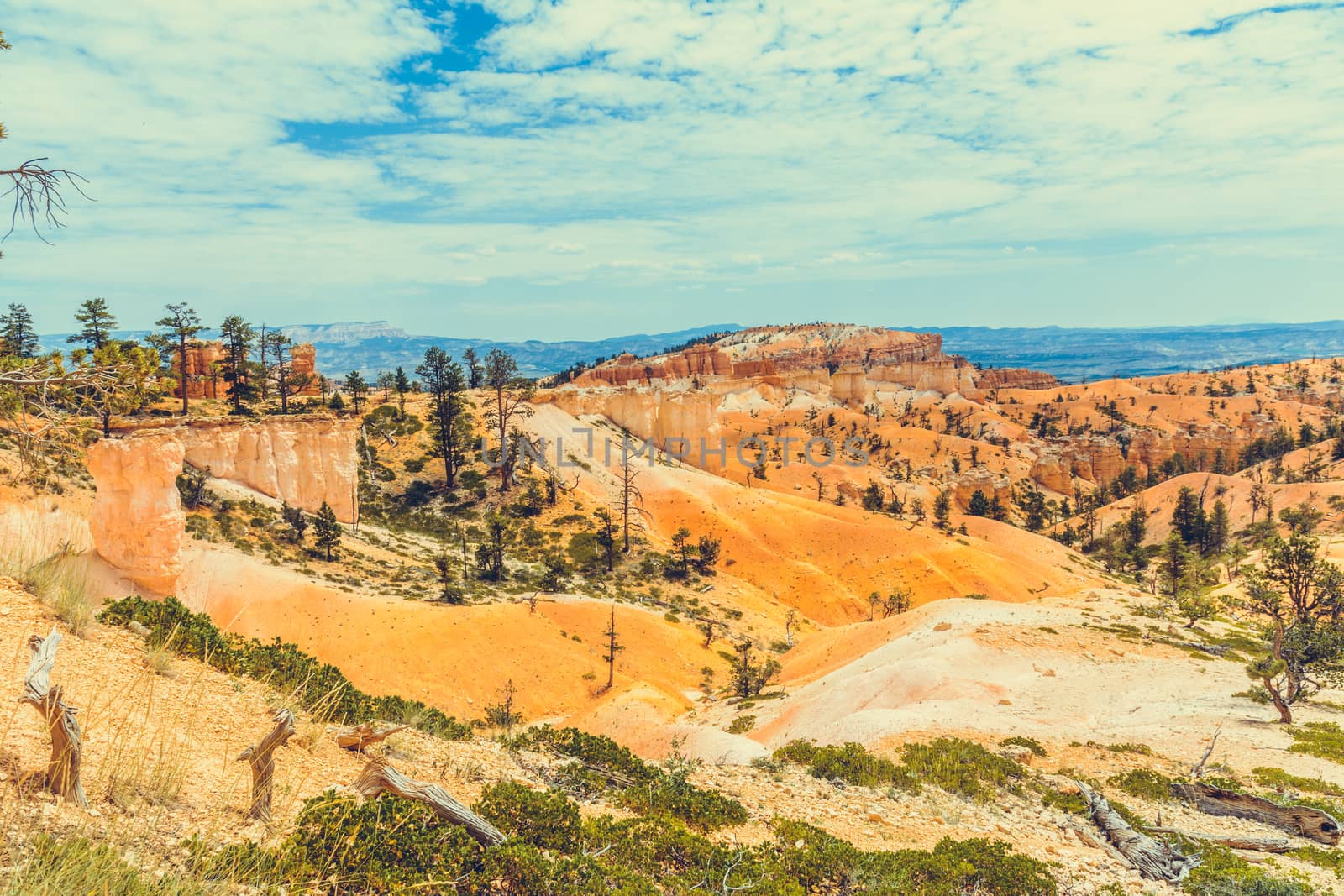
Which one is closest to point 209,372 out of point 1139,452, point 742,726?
point 742,726

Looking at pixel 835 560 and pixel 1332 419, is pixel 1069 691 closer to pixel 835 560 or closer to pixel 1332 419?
pixel 835 560

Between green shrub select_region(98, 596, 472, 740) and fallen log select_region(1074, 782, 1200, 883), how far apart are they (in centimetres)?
1070

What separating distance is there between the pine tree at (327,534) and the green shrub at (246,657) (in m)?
25.7

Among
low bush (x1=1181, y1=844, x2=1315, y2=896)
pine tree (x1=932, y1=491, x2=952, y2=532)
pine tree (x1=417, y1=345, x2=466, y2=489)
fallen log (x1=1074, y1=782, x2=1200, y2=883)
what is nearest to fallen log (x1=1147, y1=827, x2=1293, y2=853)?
fallen log (x1=1074, y1=782, x2=1200, y2=883)

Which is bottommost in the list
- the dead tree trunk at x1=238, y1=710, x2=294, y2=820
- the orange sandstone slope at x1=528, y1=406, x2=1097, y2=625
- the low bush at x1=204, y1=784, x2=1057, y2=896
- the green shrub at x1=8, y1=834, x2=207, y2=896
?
the orange sandstone slope at x1=528, y1=406, x2=1097, y2=625

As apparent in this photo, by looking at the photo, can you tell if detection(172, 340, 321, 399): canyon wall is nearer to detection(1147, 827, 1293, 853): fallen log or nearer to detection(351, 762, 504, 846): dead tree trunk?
detection(351, 762, 504, 846): dead tree trunk

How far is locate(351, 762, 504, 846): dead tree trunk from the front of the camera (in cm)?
621

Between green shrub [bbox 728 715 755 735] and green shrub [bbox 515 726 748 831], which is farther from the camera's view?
green shrub [bbox 728 715 755 735]

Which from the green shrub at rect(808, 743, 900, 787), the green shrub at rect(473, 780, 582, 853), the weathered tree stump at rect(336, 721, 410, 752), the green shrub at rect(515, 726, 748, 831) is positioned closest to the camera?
the green shrub at rect(473, 780, 582, 853)

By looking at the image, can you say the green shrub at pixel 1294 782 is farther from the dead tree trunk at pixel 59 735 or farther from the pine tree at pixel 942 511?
the pine tree at pixel 942 511

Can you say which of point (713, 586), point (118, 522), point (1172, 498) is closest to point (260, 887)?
point (118, 522)

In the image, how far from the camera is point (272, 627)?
2691 cm

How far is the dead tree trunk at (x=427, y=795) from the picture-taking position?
621 cm

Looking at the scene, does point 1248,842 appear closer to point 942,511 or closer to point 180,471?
point 180,471
